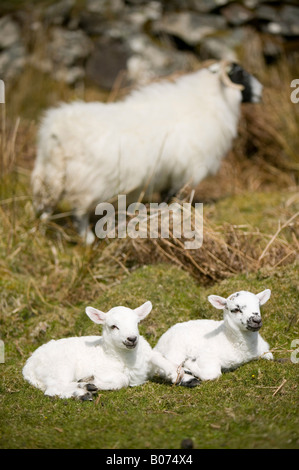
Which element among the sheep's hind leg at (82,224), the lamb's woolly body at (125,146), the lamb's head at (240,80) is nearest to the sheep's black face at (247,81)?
the lamb's head at (240,80)

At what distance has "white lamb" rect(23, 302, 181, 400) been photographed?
4418 mm

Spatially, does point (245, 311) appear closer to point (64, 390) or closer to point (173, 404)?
point (173, 404)

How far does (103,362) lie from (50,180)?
329cm

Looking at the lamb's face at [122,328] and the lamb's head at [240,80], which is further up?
the lamb's head at [240,80]

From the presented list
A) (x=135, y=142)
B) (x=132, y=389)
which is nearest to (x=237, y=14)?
(x=135, y=142)

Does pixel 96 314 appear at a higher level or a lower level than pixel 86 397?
higher

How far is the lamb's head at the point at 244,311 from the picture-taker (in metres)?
4.39

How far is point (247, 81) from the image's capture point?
8.44 metres

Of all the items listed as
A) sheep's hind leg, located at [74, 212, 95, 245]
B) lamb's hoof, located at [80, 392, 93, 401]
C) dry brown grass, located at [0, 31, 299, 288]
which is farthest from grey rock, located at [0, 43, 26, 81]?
lamb's hoof, located at [80, 392, 93, 401]

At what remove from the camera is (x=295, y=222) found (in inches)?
255

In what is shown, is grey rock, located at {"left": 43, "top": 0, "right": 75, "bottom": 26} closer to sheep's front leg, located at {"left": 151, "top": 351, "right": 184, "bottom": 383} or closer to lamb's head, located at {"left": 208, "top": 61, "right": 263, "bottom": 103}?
lamb's head, located at {"left": 208, "top": 61, "right": 263, "bottom": 103}

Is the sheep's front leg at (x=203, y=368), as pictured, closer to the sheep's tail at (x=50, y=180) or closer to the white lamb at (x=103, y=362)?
the white lamb at (x=103, y=362)

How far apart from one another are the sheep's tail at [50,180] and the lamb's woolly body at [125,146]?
0.01m
